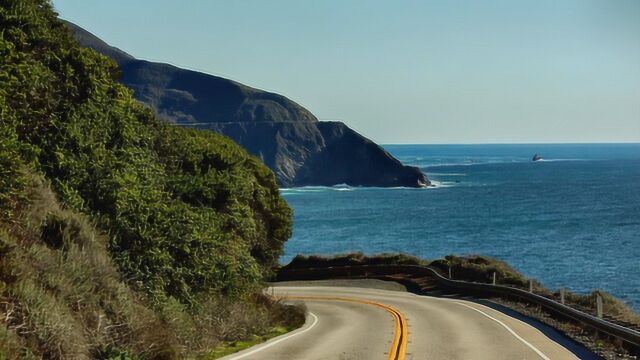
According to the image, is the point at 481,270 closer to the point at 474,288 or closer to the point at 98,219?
the point at 474,288

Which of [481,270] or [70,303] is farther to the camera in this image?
[481,270]

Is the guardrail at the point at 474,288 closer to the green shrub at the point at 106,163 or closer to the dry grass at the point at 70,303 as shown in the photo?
the dry grass at the point at 70,303

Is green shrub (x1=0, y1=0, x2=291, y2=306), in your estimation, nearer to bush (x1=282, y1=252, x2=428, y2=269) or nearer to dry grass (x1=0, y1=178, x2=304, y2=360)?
dry grass (x1=0, y1=178, x2=304, y2=360)

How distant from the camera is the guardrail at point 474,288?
18.0 meters

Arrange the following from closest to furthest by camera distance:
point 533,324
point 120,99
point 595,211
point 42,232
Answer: point 42,232 < point 120,99 < point 533,324 < point 595,211

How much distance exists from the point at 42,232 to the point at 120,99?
598 centimetres

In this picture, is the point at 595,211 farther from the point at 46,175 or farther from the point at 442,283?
the point at 46,175

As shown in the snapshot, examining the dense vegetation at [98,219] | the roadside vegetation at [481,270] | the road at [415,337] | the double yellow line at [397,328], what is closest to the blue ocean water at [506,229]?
the roadside vegetation at [481,270]

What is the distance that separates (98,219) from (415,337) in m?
9.18

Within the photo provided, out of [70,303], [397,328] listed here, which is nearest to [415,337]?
[397,328]

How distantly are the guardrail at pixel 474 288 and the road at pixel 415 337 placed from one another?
99 cm

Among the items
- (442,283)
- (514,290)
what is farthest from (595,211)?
(514,290)

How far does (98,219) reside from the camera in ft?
55.4

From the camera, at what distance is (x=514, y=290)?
33.6 metres
